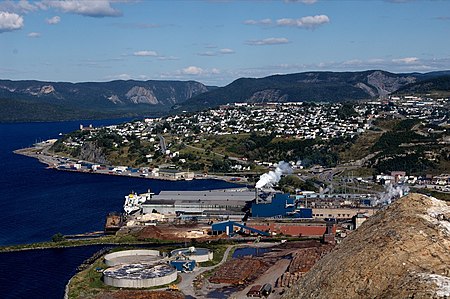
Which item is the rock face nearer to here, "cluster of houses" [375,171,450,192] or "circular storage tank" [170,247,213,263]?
"circular storage tank" [170,247,213,263]

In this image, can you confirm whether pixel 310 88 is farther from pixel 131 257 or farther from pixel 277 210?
pixel 131 257

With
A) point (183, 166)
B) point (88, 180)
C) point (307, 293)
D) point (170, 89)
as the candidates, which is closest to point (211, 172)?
point (183, 166)

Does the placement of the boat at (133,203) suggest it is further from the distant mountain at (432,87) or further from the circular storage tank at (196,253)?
the distant mountain at (432,87)

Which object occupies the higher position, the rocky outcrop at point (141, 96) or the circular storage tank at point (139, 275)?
the rocky outcrop at point (141, 96)

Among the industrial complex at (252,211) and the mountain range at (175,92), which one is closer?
the industrial complex at (252,211)

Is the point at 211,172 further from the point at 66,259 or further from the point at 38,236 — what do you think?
the point at 66,259

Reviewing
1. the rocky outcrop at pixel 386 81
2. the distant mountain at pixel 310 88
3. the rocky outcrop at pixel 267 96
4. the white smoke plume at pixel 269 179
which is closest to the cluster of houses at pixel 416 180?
the white smoke plume at pixel 269 179

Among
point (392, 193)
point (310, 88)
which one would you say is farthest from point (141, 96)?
point (392, 193)
